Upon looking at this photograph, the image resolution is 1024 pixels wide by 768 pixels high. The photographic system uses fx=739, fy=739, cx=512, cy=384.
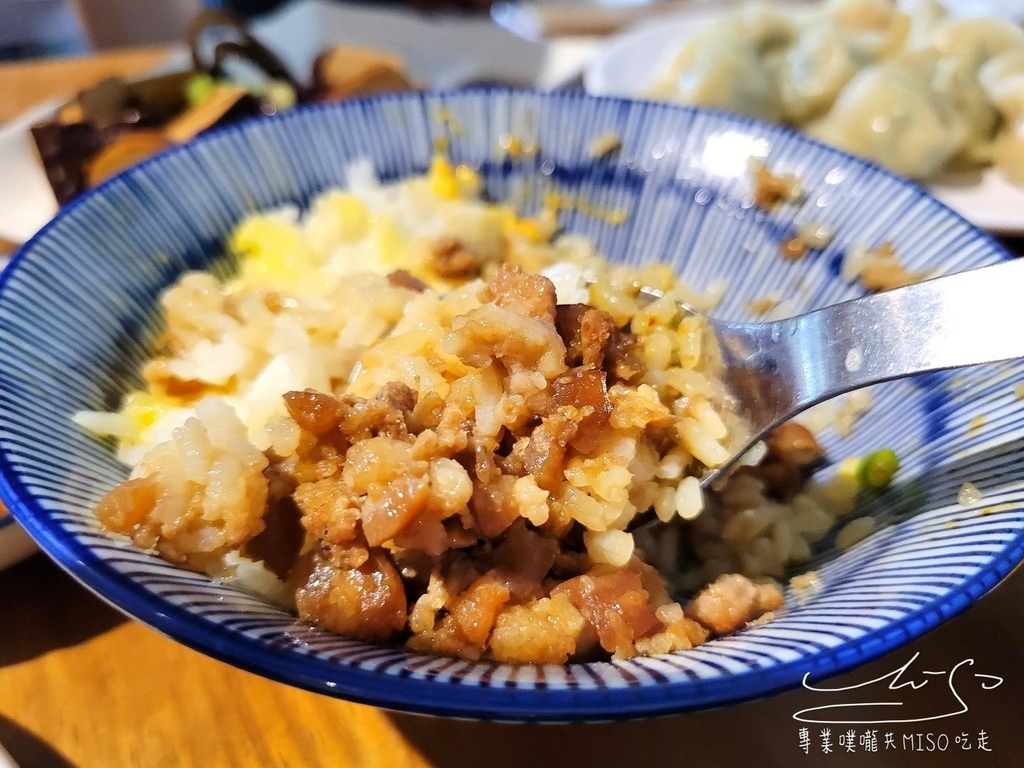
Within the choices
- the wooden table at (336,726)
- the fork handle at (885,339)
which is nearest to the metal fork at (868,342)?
the fork handle at (885,339)

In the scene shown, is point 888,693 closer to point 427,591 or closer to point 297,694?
point 427,591

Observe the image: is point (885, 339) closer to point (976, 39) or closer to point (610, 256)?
point (610, 256)

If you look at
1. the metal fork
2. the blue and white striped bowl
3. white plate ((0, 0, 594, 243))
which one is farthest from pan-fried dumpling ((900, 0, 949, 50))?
the metal fork

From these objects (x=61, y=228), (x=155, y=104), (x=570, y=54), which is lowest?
(x=61, y=228)

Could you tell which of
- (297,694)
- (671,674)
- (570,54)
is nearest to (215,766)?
(297,694)

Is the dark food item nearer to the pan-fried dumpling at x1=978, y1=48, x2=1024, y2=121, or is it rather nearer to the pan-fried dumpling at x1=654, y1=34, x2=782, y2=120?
the pan-fried dumpling at x1=654, y1=34, x2=782, y2=120

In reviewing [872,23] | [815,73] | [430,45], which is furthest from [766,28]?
[430,45]
